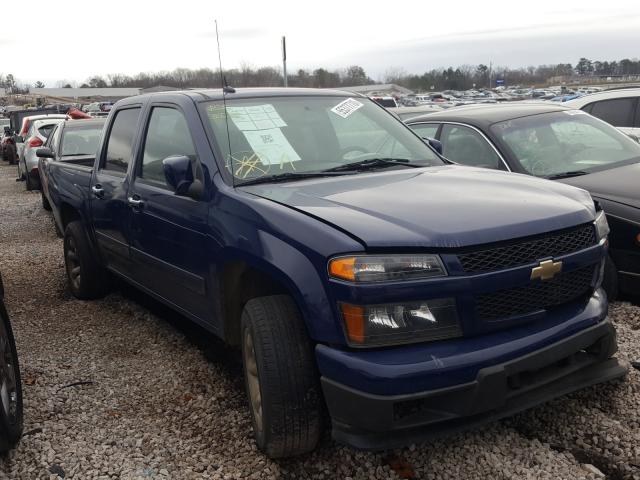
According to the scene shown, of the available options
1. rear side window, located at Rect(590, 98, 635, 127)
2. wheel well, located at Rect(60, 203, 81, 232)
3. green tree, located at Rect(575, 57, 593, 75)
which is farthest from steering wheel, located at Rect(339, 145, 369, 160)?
green tree, located at Rect(575, 57, 593, 75)

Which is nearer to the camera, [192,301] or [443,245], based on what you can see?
[443,245]

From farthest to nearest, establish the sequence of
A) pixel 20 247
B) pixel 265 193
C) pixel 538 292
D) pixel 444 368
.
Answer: pixel 20 247 < pixel 265 193 < pixel 538 292 < pixel 444 368

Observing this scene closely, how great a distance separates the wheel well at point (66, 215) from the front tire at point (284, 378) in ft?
12.0

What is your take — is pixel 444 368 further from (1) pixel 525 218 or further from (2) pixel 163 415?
(2) pixel 163 415

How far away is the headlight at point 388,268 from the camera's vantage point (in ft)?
8.25

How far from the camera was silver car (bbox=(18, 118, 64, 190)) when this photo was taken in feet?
43.8

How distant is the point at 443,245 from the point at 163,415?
6.43ft

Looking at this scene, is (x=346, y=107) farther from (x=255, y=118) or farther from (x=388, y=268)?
(x=388, y=268)

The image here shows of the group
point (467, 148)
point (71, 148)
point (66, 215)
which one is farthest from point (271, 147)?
point (71, 148)

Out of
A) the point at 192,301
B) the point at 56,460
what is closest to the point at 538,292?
the point at 192,301

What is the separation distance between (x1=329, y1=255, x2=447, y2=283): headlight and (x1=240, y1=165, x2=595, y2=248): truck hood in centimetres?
6

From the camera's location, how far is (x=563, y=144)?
18.4 feet

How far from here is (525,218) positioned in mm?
2764

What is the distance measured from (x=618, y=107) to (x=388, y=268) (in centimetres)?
708
